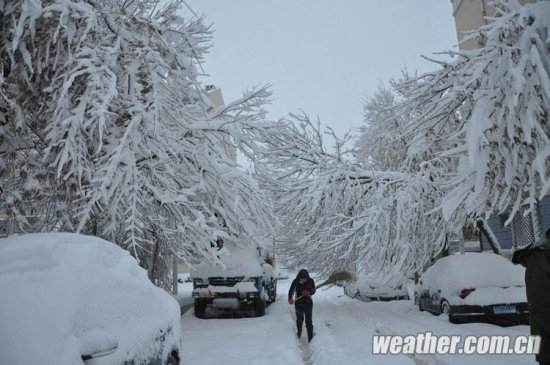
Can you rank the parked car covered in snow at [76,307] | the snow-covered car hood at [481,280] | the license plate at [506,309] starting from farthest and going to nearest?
the snow-covered car hood at [481,280], the license plate at [506,309], the parked car covered in snow at [76,307]

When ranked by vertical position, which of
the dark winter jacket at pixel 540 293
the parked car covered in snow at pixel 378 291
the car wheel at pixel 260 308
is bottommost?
the parked car covered in snow at pixel 378 291

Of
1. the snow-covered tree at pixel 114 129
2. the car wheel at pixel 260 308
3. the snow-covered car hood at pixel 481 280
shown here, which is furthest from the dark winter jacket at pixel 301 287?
the car wheel at pixel 260 308

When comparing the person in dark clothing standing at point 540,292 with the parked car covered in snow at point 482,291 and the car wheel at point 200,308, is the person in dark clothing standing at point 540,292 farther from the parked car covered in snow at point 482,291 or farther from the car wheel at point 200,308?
the car wheel at point 200,308

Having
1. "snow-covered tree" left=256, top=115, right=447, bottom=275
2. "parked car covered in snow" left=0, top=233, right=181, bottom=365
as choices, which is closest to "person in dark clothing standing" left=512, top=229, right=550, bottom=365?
"parked car covered in snow" left=0, top=233, right=181, bottom=365

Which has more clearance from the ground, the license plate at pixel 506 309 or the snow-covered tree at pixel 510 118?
the snow-covered tree at pixel 510 118

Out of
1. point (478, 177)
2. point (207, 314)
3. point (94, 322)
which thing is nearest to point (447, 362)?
point (478, 177)

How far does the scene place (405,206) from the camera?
12734 millimetres

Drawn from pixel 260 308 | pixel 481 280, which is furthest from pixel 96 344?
pixel 260 308

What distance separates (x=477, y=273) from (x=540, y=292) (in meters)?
6.39

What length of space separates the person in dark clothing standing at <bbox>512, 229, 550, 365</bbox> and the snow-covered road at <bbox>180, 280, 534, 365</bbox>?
122 inches

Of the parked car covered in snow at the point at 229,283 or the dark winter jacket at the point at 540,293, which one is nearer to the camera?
the dark winter jacket at the point at 540,293

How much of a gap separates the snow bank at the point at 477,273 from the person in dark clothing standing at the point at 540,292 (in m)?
5.95

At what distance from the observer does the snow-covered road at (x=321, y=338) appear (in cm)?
664

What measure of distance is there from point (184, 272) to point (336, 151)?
38263 millimetres
